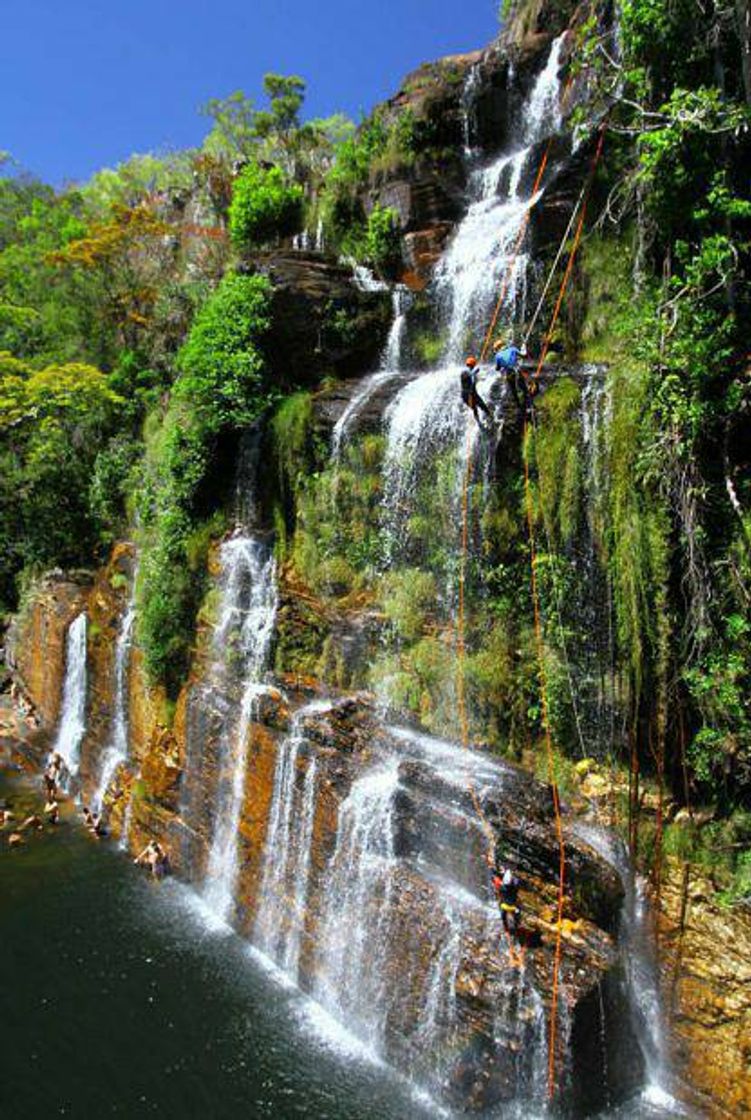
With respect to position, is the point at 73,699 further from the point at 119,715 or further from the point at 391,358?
the point at 391,358

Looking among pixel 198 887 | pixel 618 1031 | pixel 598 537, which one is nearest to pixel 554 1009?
pixel 618 1031

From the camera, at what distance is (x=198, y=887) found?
1272 cm

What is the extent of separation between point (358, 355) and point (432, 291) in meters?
2.09

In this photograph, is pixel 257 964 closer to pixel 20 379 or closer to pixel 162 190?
pixel 20 379

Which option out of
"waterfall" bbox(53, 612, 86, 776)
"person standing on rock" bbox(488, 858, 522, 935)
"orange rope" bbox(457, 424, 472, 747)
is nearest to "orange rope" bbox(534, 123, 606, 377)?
"orange rope" bbox(457, 424, 472, 747)

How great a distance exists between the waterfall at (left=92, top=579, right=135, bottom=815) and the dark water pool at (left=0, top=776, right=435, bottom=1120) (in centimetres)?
372

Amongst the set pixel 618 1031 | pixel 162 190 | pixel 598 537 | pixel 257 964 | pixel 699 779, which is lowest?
pixel 257 964

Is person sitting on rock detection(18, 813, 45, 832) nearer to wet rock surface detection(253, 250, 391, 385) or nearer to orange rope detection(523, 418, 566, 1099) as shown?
wet rock surface detection(253, 250, 391, 385)

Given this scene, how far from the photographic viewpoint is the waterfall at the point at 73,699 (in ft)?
58.6

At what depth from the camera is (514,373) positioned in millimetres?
10016

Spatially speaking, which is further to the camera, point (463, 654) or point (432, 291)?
point (432, 291)

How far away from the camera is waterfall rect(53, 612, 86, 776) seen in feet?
58.6

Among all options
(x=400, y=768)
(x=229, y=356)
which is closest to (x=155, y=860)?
(x=400, y=768)

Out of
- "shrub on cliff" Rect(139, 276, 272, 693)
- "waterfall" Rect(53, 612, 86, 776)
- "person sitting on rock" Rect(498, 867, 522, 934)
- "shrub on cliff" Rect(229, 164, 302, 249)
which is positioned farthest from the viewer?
"shrub on cliff" Rect(229, 164, 302, 249)
